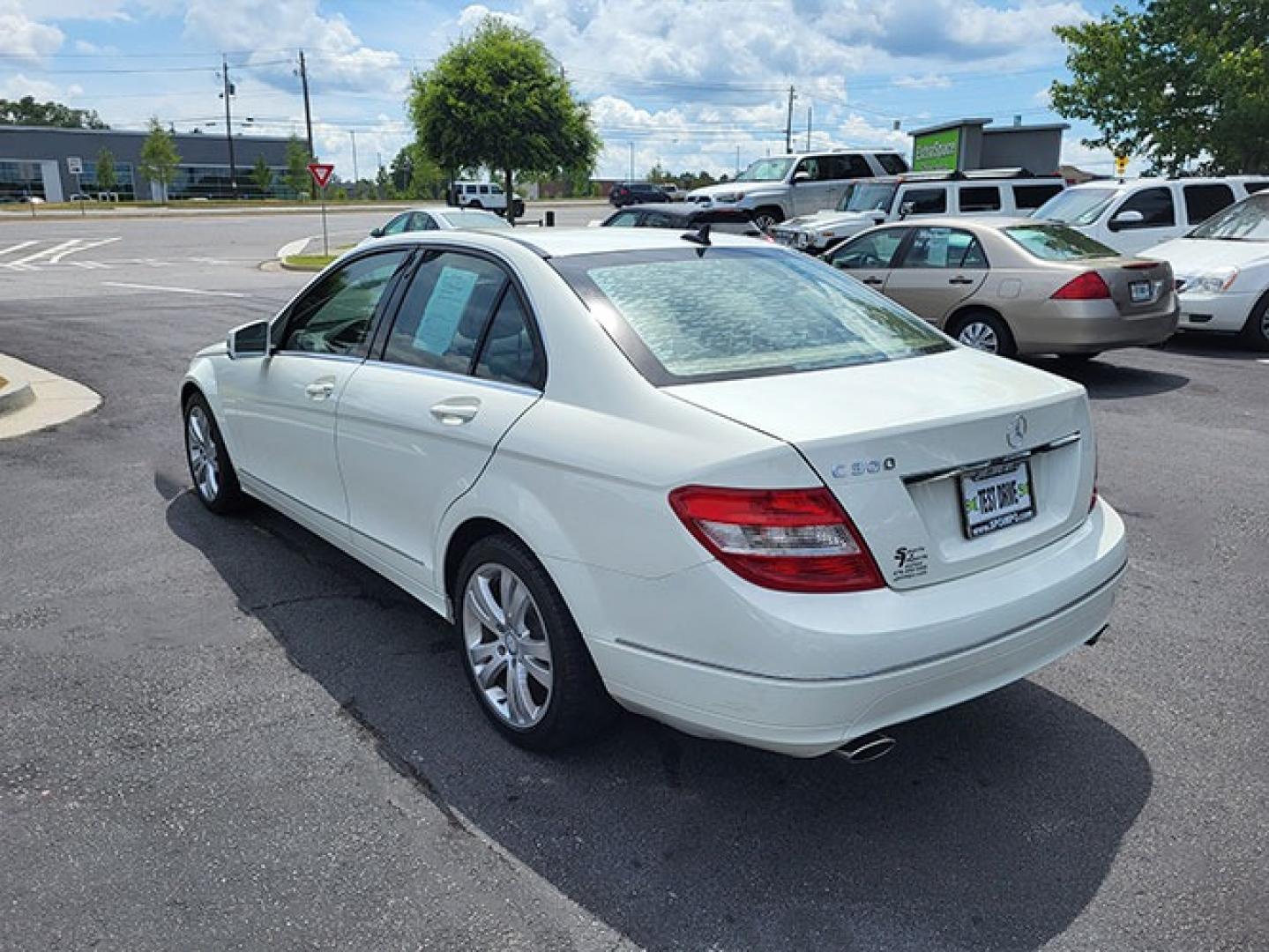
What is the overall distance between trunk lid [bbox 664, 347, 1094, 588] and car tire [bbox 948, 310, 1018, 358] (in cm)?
650

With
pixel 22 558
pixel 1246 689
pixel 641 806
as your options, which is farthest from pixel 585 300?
pixel 22 558

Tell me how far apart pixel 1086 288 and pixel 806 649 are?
7545mm

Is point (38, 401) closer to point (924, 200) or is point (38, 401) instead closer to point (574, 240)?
point (574, 240)

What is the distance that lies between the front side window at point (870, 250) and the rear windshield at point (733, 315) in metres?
7.01

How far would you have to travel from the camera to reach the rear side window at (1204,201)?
14.2m

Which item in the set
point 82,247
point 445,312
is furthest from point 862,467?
point 82,247

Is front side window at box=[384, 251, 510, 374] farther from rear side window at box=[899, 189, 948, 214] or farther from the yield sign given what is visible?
the yield sign

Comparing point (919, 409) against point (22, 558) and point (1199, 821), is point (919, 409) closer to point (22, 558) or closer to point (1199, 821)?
point (1199, 821)

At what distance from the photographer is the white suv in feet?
55.6

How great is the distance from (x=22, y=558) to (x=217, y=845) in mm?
2993

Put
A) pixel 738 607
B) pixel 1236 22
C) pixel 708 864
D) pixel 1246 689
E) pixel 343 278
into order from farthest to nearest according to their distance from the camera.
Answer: pixel 1236 22 < pixel 343 278 < pixel 1246 689 < pixel 708 864 < pixel 738 607

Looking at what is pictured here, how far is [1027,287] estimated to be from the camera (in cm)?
920

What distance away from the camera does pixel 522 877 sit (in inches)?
108

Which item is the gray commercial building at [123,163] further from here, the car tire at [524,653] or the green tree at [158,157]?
the car tire at [524,653]
